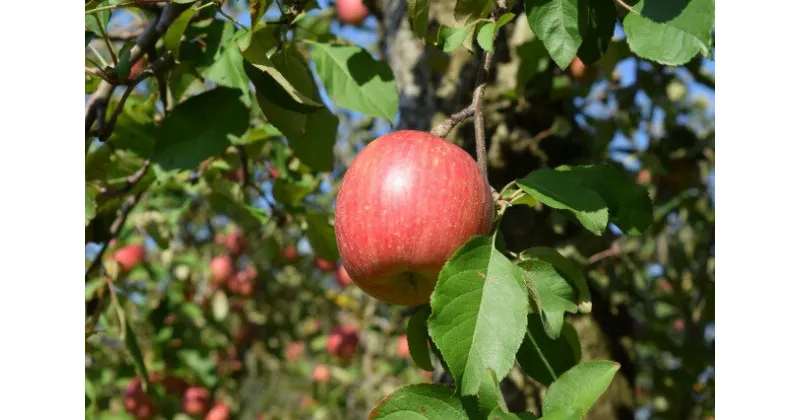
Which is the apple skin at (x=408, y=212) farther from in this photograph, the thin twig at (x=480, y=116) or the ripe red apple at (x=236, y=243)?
the ripe red apple at (x=236, y=243)

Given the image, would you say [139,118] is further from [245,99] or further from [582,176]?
[582,176]

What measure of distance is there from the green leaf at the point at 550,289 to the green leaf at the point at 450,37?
25 centimetres

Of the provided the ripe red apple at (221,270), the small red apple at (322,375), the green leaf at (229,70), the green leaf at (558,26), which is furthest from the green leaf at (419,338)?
the small red apple at (322,375)

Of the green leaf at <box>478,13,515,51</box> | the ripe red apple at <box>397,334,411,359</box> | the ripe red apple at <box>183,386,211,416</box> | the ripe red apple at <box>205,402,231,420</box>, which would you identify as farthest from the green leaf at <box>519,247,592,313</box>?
the ripe red apple at <box>205,402,231,420</box>

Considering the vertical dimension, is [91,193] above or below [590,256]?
above

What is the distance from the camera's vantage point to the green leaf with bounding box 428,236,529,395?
26.1 inches

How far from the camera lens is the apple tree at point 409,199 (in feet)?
2.46

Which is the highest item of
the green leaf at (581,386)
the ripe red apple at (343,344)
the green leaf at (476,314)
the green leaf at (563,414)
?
the green leaf at (476,314)

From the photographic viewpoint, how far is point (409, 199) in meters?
0.76

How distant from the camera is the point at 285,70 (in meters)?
1.04

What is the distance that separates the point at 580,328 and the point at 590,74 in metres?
0.61

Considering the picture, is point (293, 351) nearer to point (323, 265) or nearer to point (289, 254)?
point (323, 265)

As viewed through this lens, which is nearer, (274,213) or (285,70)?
(285,70)

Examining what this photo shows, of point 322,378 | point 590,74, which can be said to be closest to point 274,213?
point 590,74
